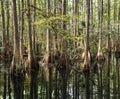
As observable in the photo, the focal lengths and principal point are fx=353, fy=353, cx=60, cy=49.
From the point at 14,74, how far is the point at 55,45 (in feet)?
18.1

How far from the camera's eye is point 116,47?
23062 millimetres

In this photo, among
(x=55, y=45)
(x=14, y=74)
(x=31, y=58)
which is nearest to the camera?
(x=14, y=74)

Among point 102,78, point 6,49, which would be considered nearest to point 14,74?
point 102,78

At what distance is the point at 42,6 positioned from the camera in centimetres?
2181

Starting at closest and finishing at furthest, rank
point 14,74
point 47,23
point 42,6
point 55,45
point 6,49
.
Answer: point 14,74 → point 47,23 → point 55,45 → point 6,49 → point 42,6

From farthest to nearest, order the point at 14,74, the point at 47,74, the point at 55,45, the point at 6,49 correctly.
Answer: the point at 6,49
the point at 55,45
the point at 47,74
the point at 14,74

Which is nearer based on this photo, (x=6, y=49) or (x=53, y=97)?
(x=53, y=97)

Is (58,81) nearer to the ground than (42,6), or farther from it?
nearer to the ground

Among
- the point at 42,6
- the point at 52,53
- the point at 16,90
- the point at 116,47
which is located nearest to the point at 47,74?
the point at 52,53

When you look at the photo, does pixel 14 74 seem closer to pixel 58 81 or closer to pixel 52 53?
pixel 58 81

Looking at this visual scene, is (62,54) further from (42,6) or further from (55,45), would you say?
(42,6)

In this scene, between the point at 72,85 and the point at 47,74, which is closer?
the point at 72,85

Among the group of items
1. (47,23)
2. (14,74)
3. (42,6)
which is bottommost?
(14,74)

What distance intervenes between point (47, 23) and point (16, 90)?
3537 mm
